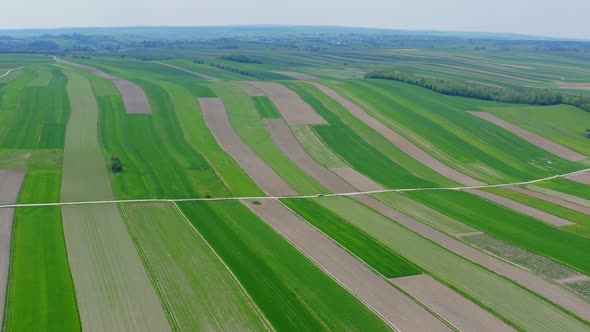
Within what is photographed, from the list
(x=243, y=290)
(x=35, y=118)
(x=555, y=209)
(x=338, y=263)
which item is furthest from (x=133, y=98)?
(x=555, y=209)

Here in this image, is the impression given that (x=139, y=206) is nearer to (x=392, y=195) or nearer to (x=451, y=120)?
(x=392, y=195)

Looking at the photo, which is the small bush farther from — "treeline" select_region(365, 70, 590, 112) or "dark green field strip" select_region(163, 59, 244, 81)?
"treeline" select_region(365, 70, 590, 112)

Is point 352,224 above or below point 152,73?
below

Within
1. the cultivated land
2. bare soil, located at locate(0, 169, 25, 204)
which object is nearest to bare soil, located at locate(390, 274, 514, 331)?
the cultivated land

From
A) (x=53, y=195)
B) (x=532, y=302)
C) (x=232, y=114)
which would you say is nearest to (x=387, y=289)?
(x=532, y=302)

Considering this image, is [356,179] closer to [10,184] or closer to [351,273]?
[351,273]

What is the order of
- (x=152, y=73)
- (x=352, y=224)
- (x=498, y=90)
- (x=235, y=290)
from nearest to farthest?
(x=235, y=290) < (x=352, y=224) < (x=498, y=90) < (x=152, y=73)

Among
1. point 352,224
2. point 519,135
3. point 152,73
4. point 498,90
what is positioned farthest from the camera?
point 152,73
